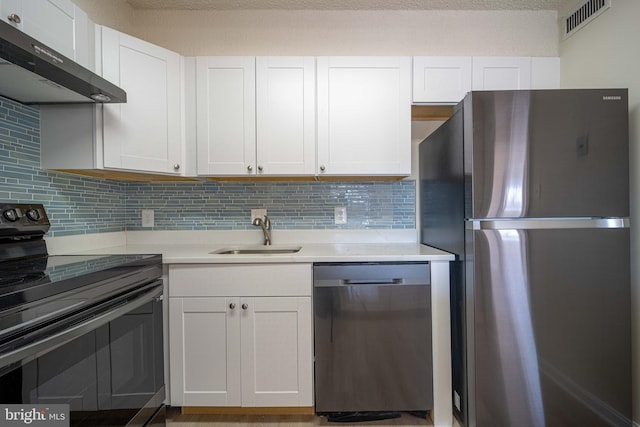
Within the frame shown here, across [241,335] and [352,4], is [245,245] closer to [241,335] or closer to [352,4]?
[241,335]

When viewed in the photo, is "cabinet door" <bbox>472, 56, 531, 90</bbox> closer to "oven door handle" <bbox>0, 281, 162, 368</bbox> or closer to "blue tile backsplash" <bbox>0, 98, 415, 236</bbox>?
"blue tile backsplash" <bbox>0, 98, 415, 236</bbox>

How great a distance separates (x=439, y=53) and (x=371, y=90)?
2.27 ft

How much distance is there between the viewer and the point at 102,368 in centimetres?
104

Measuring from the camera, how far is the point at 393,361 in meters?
1.48

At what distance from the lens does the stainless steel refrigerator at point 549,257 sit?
1277 mm

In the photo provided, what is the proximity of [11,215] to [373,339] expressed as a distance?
1.70 metres

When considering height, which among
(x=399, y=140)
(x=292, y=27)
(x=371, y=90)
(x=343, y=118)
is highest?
(x=292, y=27)

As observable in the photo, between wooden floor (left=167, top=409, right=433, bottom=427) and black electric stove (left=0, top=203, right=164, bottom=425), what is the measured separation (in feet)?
1.08

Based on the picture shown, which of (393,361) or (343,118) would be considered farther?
(343,118)

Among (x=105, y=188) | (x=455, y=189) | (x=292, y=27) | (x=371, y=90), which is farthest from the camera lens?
(x=292, y=27)

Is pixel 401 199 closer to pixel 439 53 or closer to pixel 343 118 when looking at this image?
pixel 343 118

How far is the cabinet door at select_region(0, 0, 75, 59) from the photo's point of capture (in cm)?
109

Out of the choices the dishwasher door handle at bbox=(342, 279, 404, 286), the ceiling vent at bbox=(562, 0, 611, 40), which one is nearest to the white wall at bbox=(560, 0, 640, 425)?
the ceiling vent at bbox=(562, 0, 611, 40)


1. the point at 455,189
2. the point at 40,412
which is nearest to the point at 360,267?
the point at 455,189
